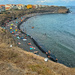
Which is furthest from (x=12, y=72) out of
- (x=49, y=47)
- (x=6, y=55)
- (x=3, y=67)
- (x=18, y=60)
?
(x=49, y=47)

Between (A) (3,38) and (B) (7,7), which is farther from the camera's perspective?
(B) (7,7)

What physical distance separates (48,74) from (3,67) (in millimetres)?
5707

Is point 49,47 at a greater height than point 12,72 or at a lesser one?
lesser

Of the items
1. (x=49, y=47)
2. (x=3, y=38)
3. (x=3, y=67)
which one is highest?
(x=3, y=67)

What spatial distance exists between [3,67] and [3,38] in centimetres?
1588

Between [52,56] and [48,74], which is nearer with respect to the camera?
[48,74]

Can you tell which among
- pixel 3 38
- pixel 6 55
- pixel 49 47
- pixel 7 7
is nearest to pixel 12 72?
pixel 6 55

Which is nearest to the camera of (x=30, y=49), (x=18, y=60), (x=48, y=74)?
(x=48, y=74)

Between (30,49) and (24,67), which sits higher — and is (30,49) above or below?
below

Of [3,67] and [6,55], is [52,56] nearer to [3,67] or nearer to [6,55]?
[6,55]

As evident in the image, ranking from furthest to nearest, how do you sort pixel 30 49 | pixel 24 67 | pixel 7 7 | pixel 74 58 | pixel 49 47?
pixel 7 7, pixel 49 47, pixel 30 49, pixel 74 58, pixel 24 67

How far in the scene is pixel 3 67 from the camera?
10.6 meters

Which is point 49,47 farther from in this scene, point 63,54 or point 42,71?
point 42,71

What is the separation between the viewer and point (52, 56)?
23.0 meters
